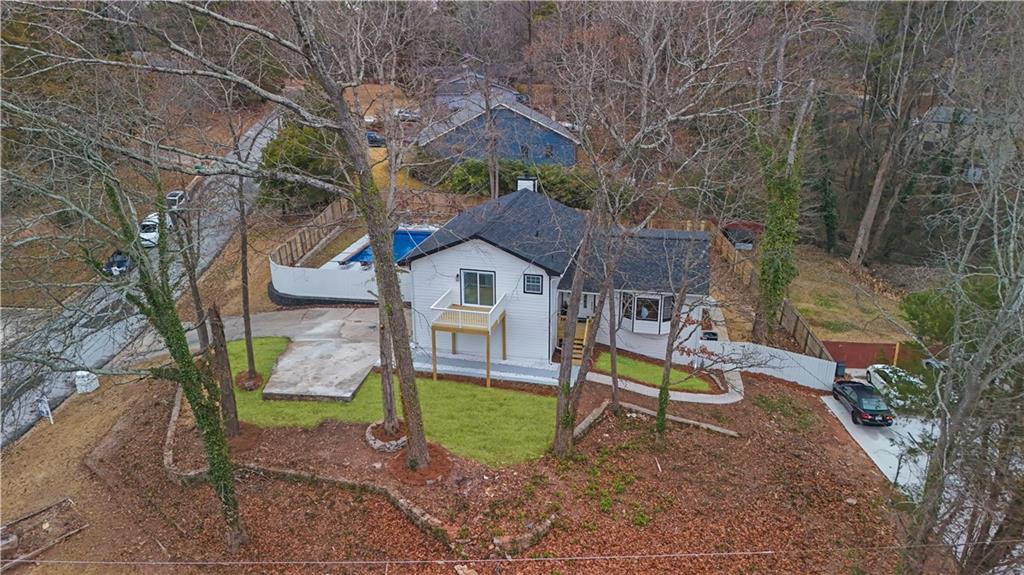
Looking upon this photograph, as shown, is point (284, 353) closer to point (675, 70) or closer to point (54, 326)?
point (54, 326)

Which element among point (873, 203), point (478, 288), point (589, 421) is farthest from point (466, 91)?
point (589, 421)

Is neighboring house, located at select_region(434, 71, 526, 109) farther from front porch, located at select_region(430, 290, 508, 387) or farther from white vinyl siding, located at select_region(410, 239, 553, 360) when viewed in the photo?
front porch, located at select_region(430, 290, 508, 387)

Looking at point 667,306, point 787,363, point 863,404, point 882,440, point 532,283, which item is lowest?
point 882,440

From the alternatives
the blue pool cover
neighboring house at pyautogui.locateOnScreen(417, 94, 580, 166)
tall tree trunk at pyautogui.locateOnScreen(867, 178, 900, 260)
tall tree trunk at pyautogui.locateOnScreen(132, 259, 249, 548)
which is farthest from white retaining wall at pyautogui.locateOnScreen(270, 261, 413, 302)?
tall tree trunk at pyautogui.locateOnScreen(867, 178, 900, 260)

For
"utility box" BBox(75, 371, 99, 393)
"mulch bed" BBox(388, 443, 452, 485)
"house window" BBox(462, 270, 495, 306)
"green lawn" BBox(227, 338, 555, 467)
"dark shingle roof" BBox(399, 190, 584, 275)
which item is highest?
"dark shingle roof" BBox(399, 190, 584, 275)

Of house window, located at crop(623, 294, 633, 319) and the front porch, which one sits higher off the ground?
the front porch

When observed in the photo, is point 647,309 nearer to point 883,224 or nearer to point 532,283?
point 532,283

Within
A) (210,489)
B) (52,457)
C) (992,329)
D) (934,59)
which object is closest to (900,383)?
(992,329)
